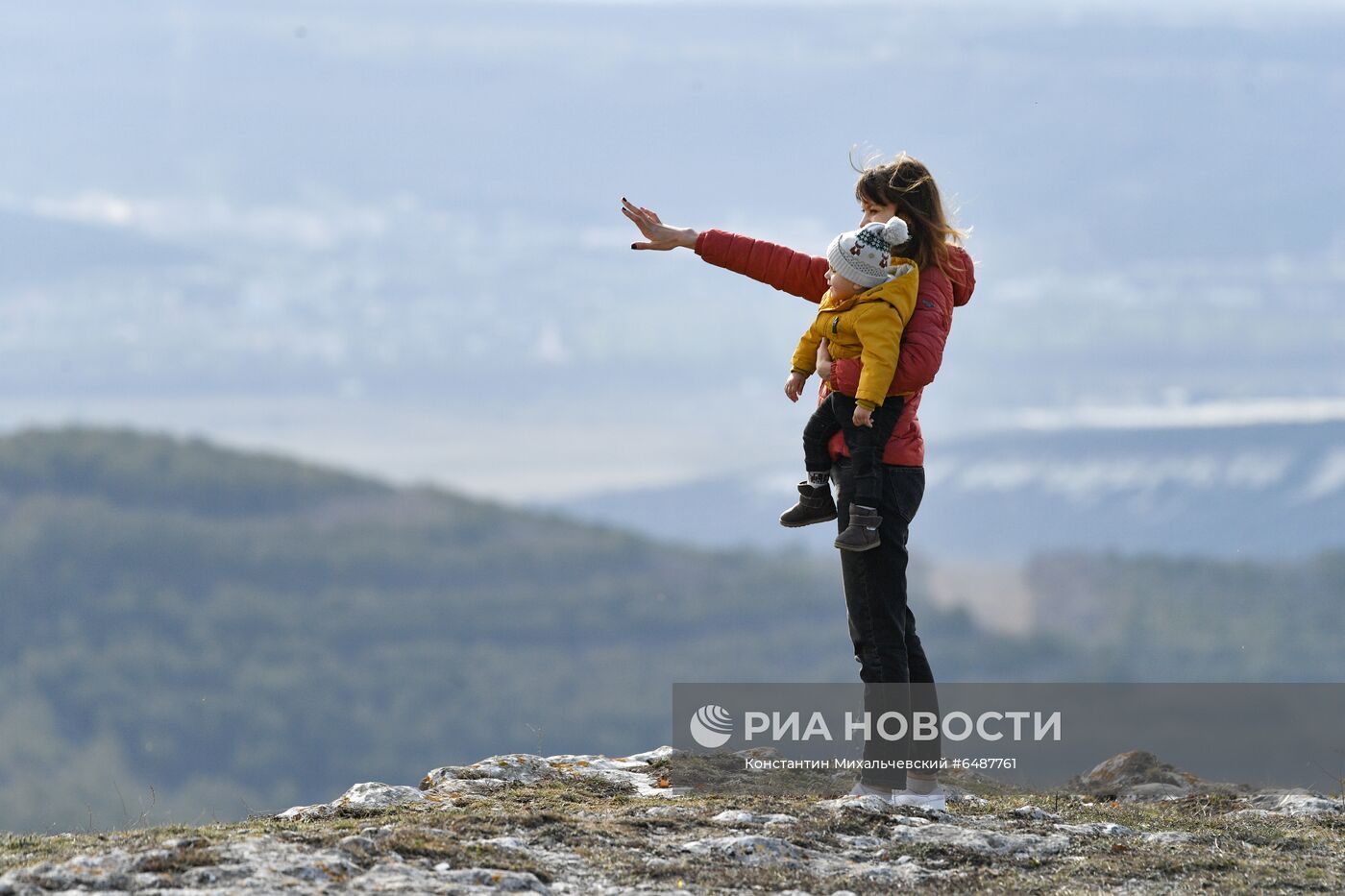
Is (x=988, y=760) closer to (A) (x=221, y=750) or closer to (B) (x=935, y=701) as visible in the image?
(B) (x=935, y=701)

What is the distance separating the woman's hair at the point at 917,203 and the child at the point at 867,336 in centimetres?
13

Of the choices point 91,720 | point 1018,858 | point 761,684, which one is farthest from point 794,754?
point 91,720

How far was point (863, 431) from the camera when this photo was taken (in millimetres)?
8039

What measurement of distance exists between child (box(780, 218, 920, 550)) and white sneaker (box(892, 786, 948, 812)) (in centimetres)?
145

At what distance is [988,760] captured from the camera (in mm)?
10758

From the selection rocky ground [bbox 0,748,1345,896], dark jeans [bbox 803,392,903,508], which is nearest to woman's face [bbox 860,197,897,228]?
dark jeans [bbox 803,392,903,508]

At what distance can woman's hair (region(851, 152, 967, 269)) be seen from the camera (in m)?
8.26

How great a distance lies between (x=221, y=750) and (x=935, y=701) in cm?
19208

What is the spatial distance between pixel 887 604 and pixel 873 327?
4.71 feet

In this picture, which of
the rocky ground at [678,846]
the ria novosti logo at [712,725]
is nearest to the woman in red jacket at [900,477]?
the rocky ground at [678,846]

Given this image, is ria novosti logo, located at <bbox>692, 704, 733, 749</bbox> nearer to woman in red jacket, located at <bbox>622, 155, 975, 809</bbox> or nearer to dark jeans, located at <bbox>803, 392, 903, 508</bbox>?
woman in red jacket, located at <bbox>622, 155, 975, 809</bbox>

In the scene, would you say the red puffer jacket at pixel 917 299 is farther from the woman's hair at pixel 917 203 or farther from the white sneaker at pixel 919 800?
the white sneaker at pixel 919 800

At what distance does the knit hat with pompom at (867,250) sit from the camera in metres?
7.93

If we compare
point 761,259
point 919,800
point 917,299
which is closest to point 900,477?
point 917,299
